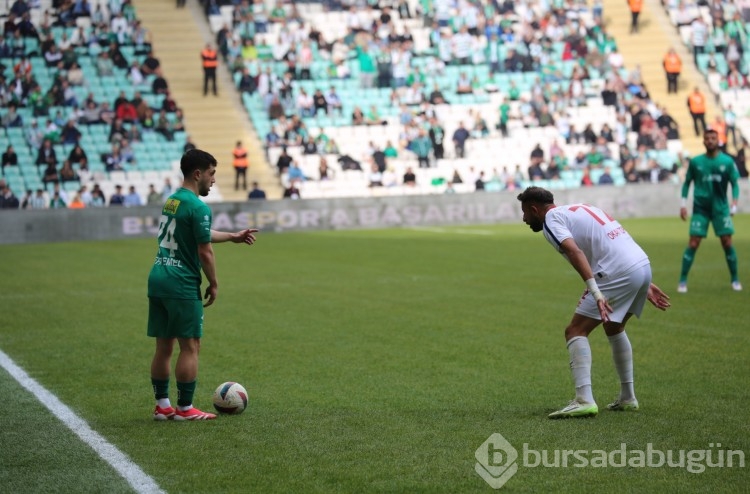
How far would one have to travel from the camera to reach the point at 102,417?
8.34 m

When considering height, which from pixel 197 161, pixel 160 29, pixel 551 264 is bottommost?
pixel 551 264

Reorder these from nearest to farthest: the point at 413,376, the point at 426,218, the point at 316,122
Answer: the point at 413,376, the point at 426,218, the point at 316,122

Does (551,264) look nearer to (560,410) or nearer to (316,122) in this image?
(560,410)

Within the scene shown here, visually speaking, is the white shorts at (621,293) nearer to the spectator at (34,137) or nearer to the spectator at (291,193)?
the spectator at (291,193)

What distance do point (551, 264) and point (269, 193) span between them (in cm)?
1688

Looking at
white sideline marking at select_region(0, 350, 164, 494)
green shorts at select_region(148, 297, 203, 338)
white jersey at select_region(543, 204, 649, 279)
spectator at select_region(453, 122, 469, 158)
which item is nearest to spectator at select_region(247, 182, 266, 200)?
spectator at select_region(453, 122, 469, 158)

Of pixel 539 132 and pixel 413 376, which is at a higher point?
pixel 539 132

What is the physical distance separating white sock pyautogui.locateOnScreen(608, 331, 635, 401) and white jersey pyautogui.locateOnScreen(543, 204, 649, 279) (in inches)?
21.8

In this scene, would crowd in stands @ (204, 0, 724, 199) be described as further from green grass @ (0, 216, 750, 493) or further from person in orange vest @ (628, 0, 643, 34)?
A: green grass @ (0, 216, 750, 493)

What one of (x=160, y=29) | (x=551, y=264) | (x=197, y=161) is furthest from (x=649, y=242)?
(x=160, y=29)

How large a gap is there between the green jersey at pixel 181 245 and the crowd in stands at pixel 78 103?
25.7 meters

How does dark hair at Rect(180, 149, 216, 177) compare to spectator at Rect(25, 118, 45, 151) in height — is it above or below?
below

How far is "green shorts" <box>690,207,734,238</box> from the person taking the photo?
1584 cm

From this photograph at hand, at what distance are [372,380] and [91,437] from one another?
2776mm
